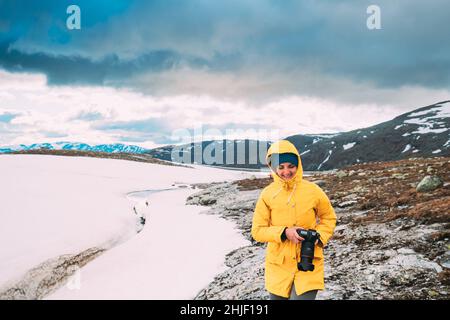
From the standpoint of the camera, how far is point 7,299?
30.0 feet

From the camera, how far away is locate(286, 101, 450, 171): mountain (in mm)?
135887

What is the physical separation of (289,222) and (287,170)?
74cm

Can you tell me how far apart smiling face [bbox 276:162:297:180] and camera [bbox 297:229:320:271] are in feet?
2.63

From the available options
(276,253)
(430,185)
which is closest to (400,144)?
(430,185)

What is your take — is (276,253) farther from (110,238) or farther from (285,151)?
(110,238)

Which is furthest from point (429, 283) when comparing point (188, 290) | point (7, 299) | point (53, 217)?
point (53, 217)

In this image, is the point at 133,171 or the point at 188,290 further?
the point at 133,171

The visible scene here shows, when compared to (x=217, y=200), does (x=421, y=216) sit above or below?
above

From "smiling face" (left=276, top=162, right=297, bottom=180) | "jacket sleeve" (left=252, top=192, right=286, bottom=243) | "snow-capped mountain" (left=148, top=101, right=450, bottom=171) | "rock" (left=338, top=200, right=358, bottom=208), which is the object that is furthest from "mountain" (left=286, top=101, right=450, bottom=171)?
"jacket sleeve" (left=252, top=192, right=286, bottom=243)

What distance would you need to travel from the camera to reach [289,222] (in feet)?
16.0

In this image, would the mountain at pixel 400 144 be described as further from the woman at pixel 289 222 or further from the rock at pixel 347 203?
the woman at pixel 289 222
